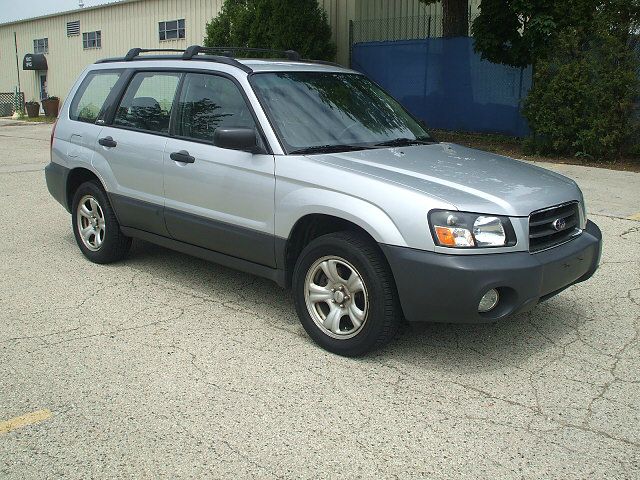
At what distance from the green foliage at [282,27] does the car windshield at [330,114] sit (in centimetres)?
1291

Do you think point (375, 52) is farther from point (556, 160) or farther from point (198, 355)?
point (198, 355)

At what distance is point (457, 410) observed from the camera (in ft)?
12.2

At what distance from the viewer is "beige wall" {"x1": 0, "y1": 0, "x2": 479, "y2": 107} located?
20.0 m

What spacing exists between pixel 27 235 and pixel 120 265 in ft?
5.86

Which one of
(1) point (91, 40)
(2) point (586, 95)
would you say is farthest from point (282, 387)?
(1) point (91, 40)

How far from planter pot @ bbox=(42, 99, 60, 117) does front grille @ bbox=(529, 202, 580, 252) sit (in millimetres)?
28505

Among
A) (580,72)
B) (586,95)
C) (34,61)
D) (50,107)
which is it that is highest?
(34,61)

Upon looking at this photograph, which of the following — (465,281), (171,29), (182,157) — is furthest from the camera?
(171,29)

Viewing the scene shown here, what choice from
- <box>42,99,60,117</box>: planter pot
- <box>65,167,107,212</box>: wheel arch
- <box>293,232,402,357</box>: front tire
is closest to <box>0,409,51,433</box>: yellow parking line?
<box>293,232,402,357</box>: front tire

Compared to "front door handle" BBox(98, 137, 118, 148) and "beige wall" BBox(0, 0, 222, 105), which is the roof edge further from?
"front door handle" BBox(98, 137, 118, 148)

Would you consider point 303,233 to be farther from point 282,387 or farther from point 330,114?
point 282,387

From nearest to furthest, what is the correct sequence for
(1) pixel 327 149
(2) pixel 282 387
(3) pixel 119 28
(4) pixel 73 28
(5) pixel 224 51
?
1. (2) pixel 282 387
2. (1) pixel 327 149
3. (5) pixel 224 51
4. (3) pixel 119 28
5. (4) pixel 73 28

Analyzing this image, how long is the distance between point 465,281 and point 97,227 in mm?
3754

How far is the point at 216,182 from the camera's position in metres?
4.95
